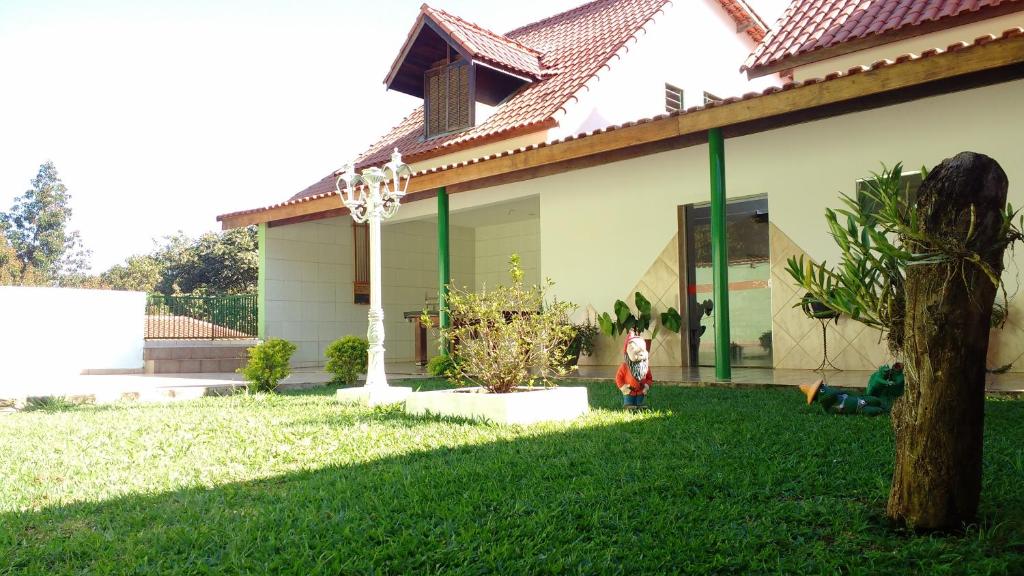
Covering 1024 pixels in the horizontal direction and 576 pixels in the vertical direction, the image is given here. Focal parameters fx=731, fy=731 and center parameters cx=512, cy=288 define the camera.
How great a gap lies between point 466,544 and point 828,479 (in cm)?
195

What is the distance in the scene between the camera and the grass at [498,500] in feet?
9.06

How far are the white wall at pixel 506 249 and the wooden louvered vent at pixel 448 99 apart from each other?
9.29 ft

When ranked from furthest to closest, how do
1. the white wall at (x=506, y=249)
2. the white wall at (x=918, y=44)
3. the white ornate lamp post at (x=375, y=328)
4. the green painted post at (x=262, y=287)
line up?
the white wall at (x=506, y=249)
the green painted post at (x=262, y=287)
the white wall at (x=918, y=44)
the white ornate lamp post at (x=375, y=328)

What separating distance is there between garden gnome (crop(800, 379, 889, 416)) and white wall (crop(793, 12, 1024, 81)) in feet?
15.2

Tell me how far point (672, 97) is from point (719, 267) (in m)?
7.62

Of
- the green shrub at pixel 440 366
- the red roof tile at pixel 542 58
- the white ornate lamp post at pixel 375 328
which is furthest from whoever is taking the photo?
the red roof tile at pixel 542 58

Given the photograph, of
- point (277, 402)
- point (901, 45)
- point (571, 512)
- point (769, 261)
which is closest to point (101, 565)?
point (571, 512)

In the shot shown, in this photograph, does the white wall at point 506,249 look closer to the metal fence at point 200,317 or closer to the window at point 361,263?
the window at point 361,263

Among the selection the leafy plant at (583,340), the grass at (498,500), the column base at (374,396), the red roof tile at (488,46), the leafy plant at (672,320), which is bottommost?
the grass at (498,500)

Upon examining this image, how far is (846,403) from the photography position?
5.78 metres

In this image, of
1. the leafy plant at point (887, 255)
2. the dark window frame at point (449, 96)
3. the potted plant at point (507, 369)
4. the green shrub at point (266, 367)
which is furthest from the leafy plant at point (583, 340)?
the leafy plant at point (887, 255)

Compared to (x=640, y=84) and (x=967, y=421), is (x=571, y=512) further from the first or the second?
(x=640, y=84)

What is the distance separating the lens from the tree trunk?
277 cm

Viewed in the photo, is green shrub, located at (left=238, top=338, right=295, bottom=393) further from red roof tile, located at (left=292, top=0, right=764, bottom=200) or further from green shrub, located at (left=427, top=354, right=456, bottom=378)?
red roof tile, located at (left=292, top=0, right=764, bottom=200)
